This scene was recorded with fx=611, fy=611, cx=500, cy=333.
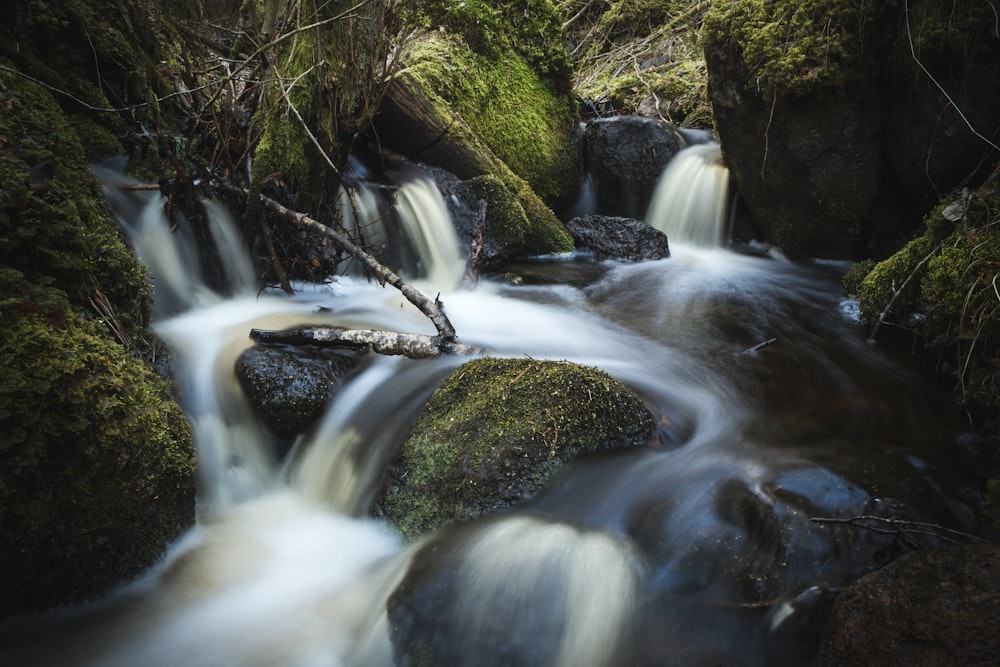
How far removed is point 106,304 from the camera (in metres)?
2.80

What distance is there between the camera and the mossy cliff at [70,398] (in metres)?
2.12

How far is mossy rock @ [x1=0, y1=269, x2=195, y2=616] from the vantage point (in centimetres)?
209

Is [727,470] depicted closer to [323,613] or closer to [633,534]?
[633,534]

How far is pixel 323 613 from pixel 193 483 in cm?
90

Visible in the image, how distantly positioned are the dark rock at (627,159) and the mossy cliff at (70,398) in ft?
21.1

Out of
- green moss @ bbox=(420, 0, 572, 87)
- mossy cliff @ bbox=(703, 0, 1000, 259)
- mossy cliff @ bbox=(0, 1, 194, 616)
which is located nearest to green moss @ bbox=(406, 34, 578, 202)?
green moss @ bbox=(420, 0, 572, 87)

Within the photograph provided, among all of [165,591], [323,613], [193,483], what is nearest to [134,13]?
[193,483]

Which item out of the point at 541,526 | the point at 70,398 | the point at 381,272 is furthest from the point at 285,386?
the point at 541,526

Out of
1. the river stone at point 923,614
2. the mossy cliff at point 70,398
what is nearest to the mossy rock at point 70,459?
the mossy cliff at point 70,398

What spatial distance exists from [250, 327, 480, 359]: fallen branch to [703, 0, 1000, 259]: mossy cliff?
12.7ft

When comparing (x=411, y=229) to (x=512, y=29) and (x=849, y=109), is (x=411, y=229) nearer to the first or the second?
(x=512, y=29)

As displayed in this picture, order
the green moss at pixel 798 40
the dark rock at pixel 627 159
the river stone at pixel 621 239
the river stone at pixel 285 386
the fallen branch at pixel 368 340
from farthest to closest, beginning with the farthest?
the dark rock at pixel 627 159, the river stone at pixel 621 239, the green moss at pixel 798 40, the fallen branch at pixel 368 340, the river stone at pixel 285 386

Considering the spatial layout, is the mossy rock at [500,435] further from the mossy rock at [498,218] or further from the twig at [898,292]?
the mossy rock at [498,218]

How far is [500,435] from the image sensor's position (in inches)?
110
